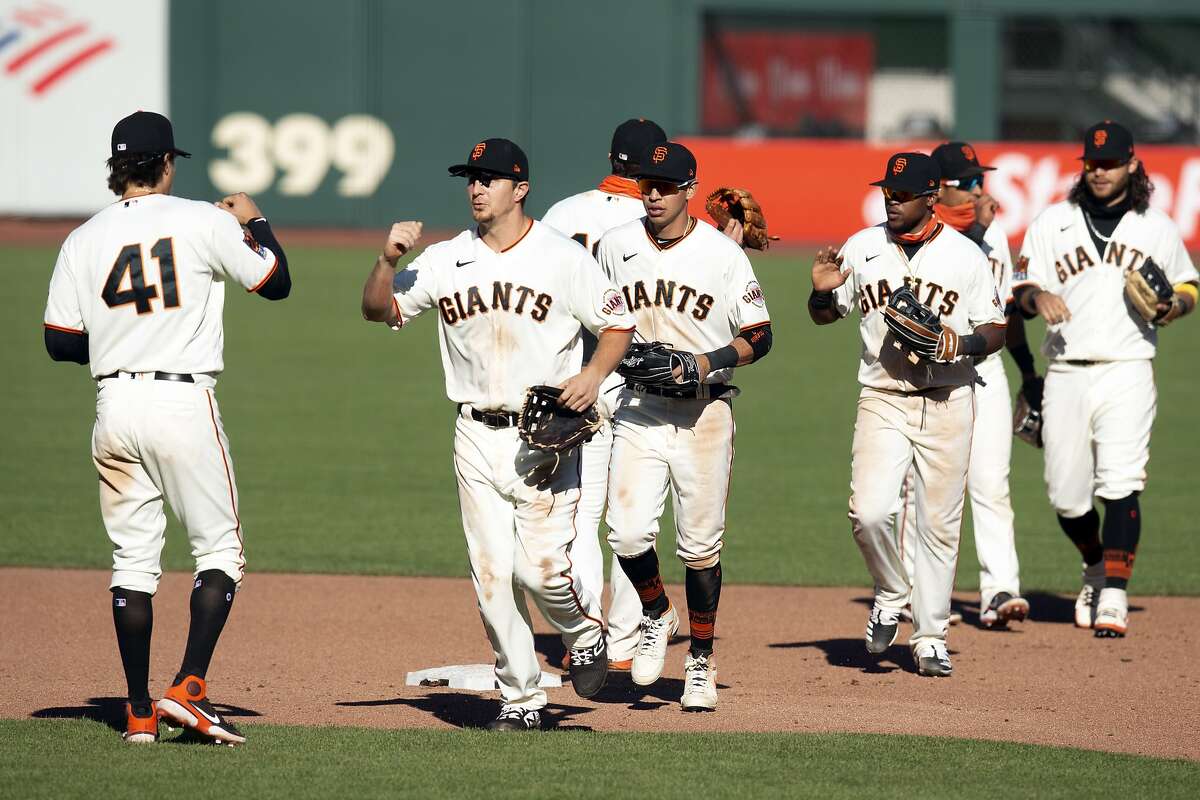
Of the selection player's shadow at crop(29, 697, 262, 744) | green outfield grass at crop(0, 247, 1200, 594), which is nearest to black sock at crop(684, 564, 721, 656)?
player's shadow at crop(29, 697, 262, 744)

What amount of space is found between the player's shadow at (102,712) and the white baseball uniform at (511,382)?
119 centimetres

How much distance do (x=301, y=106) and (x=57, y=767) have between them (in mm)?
27492

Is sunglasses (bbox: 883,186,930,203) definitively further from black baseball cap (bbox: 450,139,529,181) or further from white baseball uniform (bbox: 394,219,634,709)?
black baseball cap (bbox: 450,139,529,181)

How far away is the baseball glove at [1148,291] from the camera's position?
328 inches

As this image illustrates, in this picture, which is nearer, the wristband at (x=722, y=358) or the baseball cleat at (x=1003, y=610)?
the wristband at (x=722, y=358)

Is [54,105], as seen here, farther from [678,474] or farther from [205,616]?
[205,616]

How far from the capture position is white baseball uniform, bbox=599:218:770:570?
267 inches

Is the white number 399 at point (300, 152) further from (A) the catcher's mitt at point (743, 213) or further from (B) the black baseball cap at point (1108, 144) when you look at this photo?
(A) the catcher's mitt at point (743, 213)

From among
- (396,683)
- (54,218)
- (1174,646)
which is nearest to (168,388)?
(396,683)

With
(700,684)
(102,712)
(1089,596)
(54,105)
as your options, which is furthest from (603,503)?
(54,105)

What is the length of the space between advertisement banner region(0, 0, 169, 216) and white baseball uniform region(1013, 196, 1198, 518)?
25085mm

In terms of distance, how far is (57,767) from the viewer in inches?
219

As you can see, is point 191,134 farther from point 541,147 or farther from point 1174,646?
point 1174,646

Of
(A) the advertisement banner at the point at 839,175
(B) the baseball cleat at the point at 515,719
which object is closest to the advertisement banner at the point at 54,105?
(A) the advertisement banner at the point at 839,175
